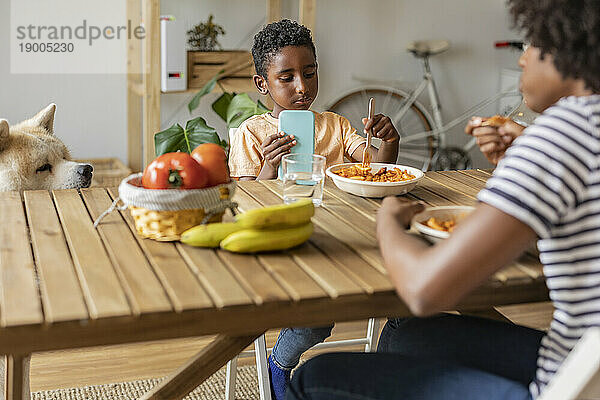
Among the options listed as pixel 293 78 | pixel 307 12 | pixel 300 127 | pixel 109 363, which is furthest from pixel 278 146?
pixel 307 12

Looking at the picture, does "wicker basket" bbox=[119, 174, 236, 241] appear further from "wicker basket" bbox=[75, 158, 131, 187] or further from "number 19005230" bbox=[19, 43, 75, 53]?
"number 19005230" bbox=[19, 43, 75, 53]

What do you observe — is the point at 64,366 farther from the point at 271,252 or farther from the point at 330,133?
the point at 271,252

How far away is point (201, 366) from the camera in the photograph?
1.35 metres

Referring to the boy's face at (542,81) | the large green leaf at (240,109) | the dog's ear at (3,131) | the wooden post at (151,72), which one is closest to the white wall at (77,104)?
the wooden post at (151,72)

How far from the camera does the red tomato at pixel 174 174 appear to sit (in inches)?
52.7

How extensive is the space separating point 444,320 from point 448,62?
3.53 m

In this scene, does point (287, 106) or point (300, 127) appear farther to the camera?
point (287, 106)

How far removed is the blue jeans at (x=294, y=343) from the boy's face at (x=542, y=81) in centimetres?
94

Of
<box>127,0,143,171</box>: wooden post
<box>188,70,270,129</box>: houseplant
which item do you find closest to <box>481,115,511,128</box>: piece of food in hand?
<box>188,70,270,129</box>: houseplant

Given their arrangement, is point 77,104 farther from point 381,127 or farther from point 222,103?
point 381,127

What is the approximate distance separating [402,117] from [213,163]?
11.3ft

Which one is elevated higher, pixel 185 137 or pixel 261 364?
pixel 185 137

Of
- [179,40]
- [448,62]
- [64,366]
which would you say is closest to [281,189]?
[64,366]

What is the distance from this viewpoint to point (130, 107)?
400 cm
